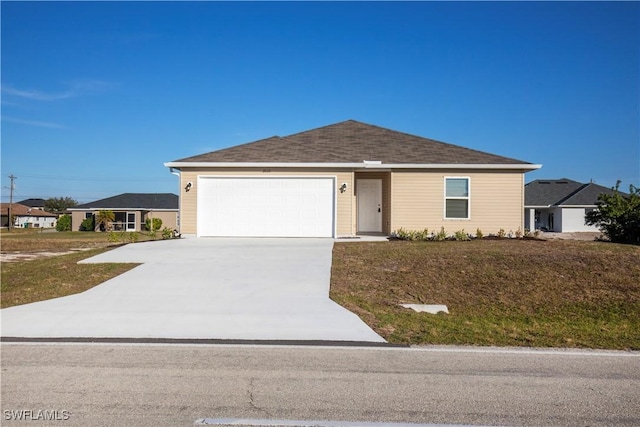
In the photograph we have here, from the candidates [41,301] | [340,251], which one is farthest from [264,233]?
[41,301]

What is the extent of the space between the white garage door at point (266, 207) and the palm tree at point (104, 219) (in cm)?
3216

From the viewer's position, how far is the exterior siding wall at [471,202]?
18.1m

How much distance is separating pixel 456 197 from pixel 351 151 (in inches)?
177

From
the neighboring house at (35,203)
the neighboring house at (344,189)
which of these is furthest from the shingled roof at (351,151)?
the neighboring house at (35,203)

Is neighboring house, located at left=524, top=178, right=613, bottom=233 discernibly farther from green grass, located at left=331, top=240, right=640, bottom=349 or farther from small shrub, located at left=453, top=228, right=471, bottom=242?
green grass, located at left=331, top=240, right=640, bottom=349

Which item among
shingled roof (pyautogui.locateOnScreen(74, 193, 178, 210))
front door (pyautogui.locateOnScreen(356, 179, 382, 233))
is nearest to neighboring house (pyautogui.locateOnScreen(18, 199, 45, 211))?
shingled roof (pyautogui.locateOnScreen(74, 193, 178, 210))

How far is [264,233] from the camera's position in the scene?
677 inches

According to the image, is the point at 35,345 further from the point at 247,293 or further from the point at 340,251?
the point at 340,251

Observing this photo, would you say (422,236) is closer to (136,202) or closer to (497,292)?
(497,292)

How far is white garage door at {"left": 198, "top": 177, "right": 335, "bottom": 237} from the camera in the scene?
17.2 meters

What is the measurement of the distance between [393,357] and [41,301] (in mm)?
7329

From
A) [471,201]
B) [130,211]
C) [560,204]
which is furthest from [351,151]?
[130,211]

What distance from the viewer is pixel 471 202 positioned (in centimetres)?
1812

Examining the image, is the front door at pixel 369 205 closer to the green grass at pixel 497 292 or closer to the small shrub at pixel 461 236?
the small shrub at pixel 461 236
